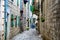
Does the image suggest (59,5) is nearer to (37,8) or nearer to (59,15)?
(59,15)

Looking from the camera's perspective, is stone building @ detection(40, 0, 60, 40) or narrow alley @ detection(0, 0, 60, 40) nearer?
stone building @ detection(40, 0, 60, 40)

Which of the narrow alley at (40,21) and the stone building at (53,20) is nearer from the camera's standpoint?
the stone building at (53,20)

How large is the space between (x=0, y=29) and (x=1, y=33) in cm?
29

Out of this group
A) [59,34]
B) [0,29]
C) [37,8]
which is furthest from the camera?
[37,8]

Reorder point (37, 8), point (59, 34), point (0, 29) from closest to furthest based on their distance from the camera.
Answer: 1. point (59, 34)
2. point (0, 29)
3. point (37, 8)

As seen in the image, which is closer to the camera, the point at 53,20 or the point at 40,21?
the point at 53,20

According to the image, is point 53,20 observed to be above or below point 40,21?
above

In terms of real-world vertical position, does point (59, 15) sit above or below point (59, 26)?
above

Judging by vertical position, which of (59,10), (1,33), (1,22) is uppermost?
(59,10)

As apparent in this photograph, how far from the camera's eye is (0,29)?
9.26m

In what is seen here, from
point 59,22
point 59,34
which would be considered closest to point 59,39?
point 59,34

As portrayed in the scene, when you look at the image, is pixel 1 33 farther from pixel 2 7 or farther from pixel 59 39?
pixel 59 39

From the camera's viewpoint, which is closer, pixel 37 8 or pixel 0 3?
pixel 0 3

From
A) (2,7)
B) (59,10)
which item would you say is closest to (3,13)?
(2,7)
